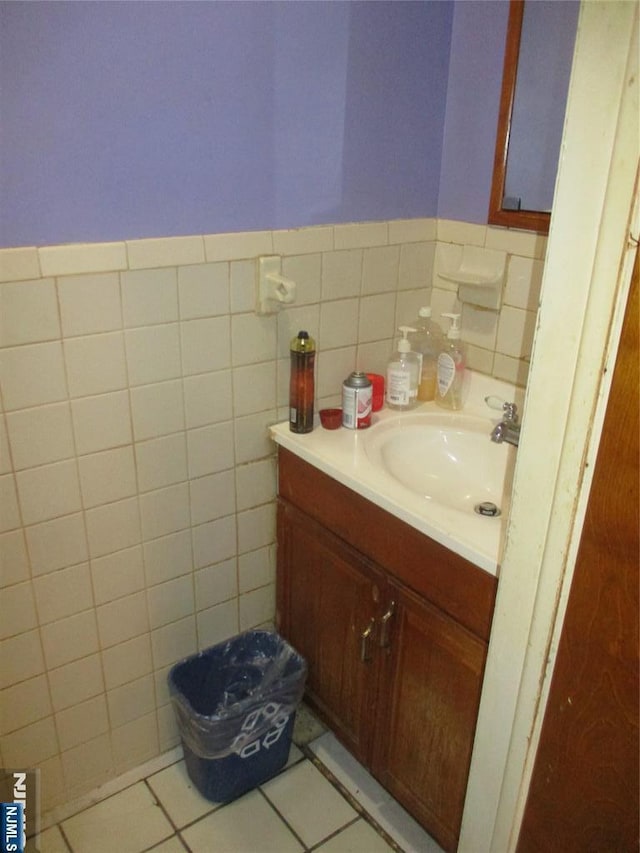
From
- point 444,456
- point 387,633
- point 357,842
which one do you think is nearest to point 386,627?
point 387,633

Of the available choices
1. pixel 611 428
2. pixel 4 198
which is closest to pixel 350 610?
pixel 611 428

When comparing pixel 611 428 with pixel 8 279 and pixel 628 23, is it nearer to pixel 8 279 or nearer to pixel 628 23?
pixel 628 23

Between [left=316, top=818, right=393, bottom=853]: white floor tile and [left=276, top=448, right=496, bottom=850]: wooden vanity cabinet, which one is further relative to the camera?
[left=316, top=818, right=393, bottom=853]: white floor tile

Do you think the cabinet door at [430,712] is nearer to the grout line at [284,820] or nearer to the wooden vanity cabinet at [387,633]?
the wooden vanity cabinet at [387,633]

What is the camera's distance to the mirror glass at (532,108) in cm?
134

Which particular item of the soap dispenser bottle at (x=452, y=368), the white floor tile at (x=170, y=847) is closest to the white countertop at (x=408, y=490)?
the soap dispenser bottle at (x=452, y=368)

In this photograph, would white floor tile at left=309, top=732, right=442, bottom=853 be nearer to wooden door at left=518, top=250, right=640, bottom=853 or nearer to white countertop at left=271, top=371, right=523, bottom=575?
wooden door at left=518, top=250, right=640, bottom=853

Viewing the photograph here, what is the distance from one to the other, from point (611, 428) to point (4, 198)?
100cm

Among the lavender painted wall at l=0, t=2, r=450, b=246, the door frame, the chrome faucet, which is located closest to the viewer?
the door frame

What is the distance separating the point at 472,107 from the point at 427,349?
22.2 inches

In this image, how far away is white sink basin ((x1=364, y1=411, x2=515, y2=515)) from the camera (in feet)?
4.86

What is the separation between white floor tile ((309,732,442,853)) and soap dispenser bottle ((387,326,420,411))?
34.9 inches

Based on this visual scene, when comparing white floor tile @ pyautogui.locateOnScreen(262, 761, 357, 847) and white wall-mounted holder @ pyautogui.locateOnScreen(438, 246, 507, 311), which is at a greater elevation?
white wall-mounted holder @ pyautogui.locateOnScreen(438, 246, 507, 311)
